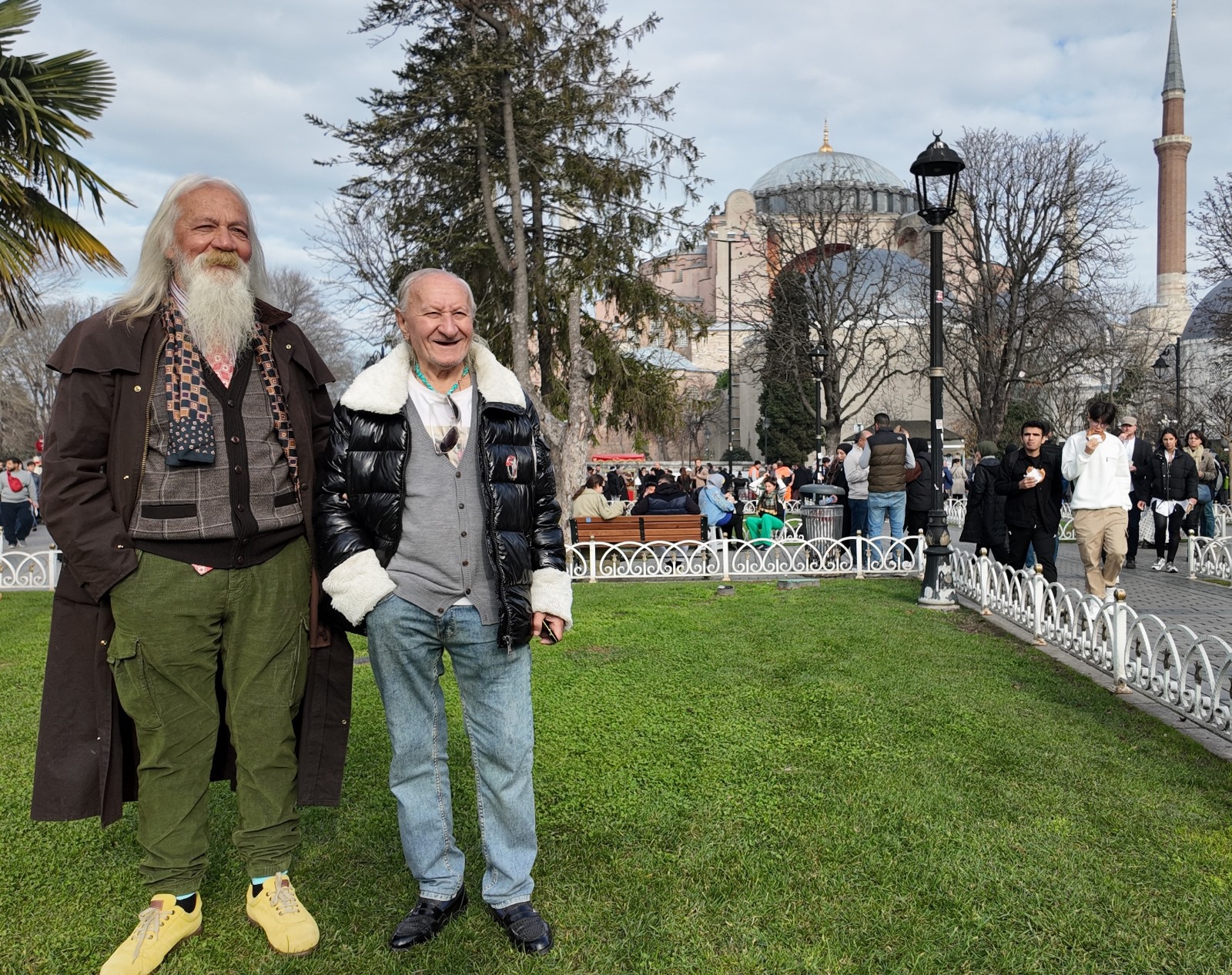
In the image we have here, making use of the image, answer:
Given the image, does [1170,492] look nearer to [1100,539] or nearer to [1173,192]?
[1100,539]

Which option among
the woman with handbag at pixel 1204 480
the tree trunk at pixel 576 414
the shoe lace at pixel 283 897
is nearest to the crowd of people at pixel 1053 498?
the woman with handbag at pixel 1204 480

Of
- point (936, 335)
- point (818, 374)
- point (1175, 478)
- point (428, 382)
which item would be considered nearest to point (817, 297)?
point (818, 374)

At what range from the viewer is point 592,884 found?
3205 millimetres

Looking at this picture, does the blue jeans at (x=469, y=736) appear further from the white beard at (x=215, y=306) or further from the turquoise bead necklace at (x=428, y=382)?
the white beard at (x=215, y=306)

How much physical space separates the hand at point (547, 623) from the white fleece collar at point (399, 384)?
64cm

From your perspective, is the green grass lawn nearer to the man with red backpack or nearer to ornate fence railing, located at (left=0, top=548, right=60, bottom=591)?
ornate fence railing, located at (left=0, top=548, right=60, bottom=591)

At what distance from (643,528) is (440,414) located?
10.4m

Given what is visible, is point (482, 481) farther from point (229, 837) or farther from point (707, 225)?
point (707, 225)

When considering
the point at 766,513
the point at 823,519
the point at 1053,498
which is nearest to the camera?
the point at 1053,498

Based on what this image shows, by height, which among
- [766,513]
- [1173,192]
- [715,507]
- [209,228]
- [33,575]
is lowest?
[33,575]

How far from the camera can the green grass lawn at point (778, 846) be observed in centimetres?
277

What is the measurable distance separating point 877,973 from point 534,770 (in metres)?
2.00

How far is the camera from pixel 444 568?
273cm

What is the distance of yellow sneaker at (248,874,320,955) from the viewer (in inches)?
110
